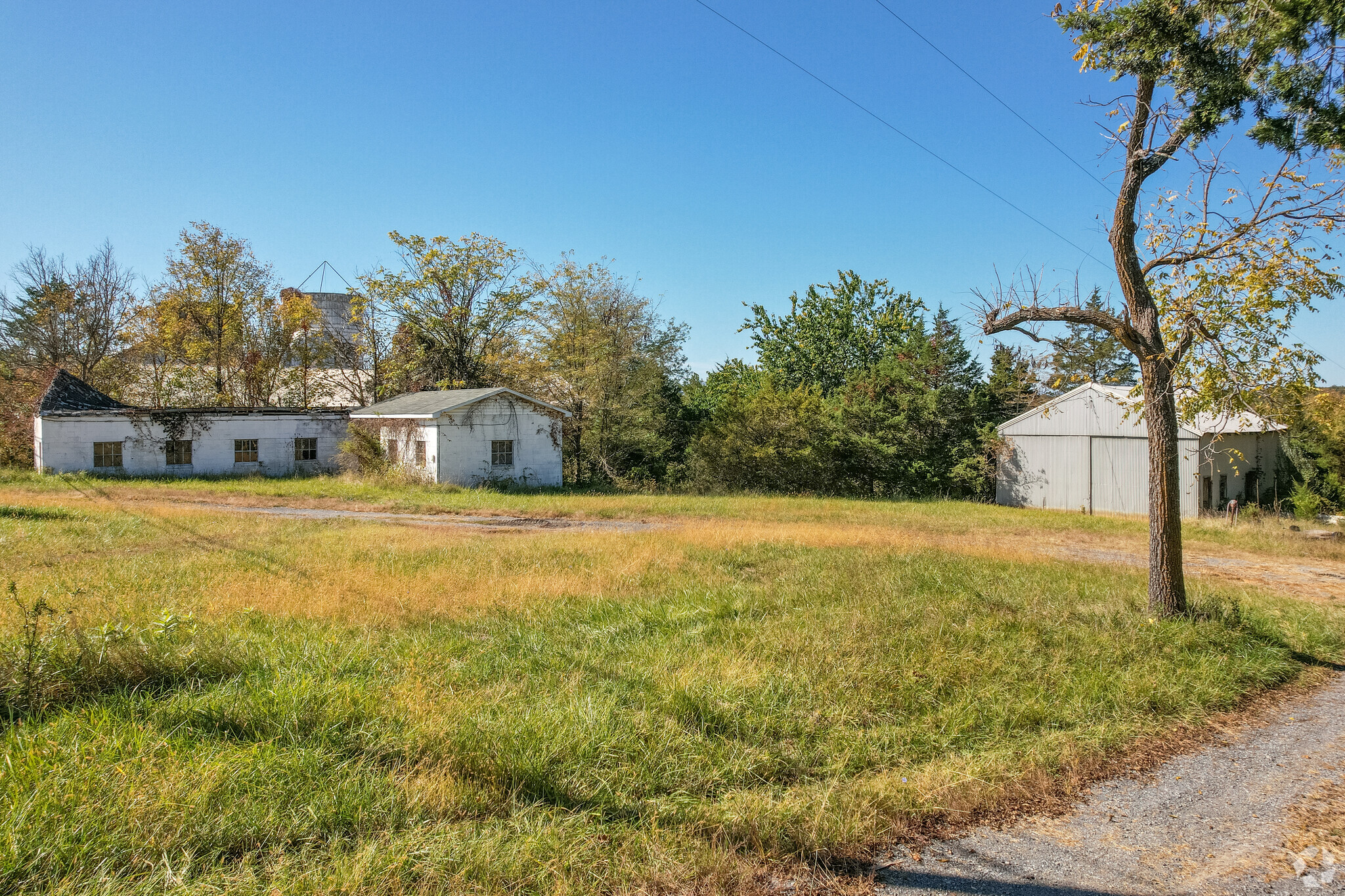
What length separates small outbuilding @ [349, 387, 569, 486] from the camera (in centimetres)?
2317

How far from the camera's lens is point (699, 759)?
4191mm

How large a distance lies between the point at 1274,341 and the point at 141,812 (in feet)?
31.3

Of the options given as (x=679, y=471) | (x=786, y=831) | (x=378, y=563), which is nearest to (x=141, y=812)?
(x=786, y=831)

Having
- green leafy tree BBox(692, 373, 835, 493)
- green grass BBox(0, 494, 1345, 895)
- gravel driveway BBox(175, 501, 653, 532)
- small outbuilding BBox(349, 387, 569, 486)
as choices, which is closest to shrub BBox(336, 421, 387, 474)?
small outbuilding BBox(349, 387, 569, 486)

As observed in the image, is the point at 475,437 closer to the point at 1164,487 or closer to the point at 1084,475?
the point at 1084,475

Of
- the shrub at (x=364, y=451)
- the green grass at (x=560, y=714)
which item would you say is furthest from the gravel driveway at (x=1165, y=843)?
the shrub at (x=364, y=451)

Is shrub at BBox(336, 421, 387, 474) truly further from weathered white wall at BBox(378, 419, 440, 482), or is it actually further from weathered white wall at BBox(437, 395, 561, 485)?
weathered white wall at BBox(437, 395, 561, 485)

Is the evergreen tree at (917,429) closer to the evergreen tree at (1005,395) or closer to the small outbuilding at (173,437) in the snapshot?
the evergreen tree at (1005,395)

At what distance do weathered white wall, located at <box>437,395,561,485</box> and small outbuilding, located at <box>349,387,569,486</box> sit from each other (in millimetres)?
22

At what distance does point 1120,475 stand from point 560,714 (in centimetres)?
2162

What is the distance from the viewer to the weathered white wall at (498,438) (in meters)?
23.2

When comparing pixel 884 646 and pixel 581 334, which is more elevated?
pixel 581 334

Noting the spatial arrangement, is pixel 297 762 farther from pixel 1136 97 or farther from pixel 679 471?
pixel 679 471

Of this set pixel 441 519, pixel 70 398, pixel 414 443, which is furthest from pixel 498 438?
pixel 70 398
